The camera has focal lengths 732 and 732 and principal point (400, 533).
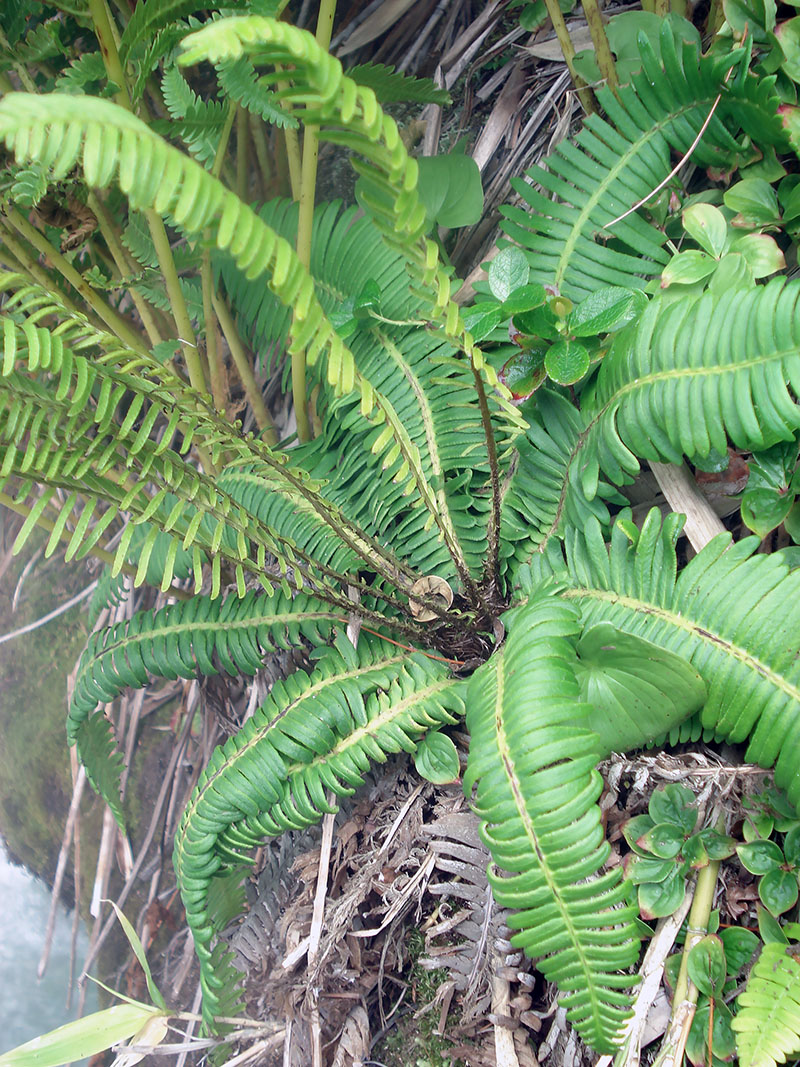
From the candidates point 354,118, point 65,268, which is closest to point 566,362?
point 354,118

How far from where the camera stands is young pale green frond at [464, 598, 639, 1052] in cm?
82

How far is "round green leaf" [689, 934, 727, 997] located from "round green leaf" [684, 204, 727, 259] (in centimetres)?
104

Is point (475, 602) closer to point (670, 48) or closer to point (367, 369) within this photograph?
point (367, 369)

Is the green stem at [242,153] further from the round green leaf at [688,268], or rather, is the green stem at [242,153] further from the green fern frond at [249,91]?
the round green leaf at [688,268]

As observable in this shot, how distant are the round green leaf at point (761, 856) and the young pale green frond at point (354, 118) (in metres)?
0.78

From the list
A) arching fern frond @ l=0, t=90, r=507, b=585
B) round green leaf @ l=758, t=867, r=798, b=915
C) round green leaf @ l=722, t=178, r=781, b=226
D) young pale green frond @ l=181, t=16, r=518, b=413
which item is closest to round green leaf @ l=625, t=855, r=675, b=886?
round green leaf @ l=758, t=867, r=798, b=915

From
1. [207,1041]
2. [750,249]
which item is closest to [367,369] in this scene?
[750,249]

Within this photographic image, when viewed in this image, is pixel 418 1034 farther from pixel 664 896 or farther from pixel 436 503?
pixel 436 503

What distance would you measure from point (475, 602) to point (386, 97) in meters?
0.98

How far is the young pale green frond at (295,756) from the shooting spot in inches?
47.6

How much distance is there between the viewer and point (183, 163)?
0.65 metres

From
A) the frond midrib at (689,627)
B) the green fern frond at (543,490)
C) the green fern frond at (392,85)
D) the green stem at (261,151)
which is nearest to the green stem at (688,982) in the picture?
the frond midrib at (689,627)

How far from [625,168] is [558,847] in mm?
1122

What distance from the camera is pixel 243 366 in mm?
1826
